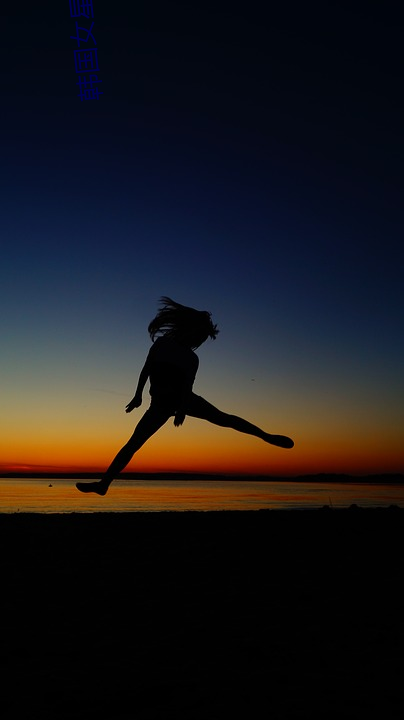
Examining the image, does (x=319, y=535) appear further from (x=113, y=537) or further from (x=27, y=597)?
(x=27, y=597)

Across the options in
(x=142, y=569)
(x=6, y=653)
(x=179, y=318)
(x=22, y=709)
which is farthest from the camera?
(x=142, y=569)

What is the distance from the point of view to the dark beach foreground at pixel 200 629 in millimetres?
4680

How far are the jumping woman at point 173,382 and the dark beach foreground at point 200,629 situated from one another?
163 cm

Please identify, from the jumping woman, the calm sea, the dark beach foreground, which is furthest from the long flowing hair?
the calm sea

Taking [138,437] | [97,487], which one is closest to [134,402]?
[138,437]

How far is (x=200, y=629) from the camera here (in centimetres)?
659

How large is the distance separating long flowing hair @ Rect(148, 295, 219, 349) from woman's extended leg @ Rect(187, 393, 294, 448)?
651mm

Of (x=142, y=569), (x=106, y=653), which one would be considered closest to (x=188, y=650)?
(x=106, y=653)

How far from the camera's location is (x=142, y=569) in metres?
9.92

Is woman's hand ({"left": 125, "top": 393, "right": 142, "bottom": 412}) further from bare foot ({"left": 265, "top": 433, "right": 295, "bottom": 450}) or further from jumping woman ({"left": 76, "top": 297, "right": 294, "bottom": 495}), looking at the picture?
bare foot ({"left": 265, "top": 433, "right": 295, "bottom": 450})

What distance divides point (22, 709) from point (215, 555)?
704cm

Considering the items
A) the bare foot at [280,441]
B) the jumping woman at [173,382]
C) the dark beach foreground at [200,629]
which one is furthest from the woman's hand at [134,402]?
the dark beach foreground at [200,629]

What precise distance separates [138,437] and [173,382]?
73 cm

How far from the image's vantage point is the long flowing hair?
7125 millimetres
